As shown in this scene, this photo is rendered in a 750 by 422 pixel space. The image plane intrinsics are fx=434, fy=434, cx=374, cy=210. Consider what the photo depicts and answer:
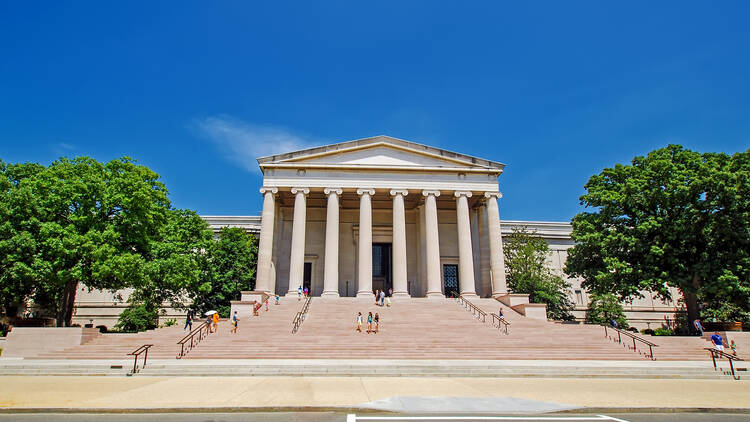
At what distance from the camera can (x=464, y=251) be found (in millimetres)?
34625

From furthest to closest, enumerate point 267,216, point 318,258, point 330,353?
point 318,258
point 267,216
point 330,353

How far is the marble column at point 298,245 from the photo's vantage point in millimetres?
32950

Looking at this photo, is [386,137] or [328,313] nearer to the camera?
[328,313]

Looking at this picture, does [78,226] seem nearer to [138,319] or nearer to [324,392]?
[138,319]

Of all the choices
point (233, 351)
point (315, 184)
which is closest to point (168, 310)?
point (315, 184)

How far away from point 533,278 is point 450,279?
7.40 m

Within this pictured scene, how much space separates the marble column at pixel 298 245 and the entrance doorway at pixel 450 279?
536 inches

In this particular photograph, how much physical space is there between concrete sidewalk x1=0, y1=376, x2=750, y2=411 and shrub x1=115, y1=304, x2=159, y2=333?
16479 millimetres

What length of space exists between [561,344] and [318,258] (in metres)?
23.3

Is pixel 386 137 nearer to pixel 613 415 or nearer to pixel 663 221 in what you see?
pixel 663 221

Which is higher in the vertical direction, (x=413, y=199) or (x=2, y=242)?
(x=413, y=199)

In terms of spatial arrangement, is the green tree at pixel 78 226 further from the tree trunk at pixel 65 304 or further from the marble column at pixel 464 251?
the marble column at pixel 464 251

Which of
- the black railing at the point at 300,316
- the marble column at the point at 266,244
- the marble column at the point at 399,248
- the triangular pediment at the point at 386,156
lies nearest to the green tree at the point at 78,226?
the marble column at the point at 266,244

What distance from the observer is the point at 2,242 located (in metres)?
22.0
